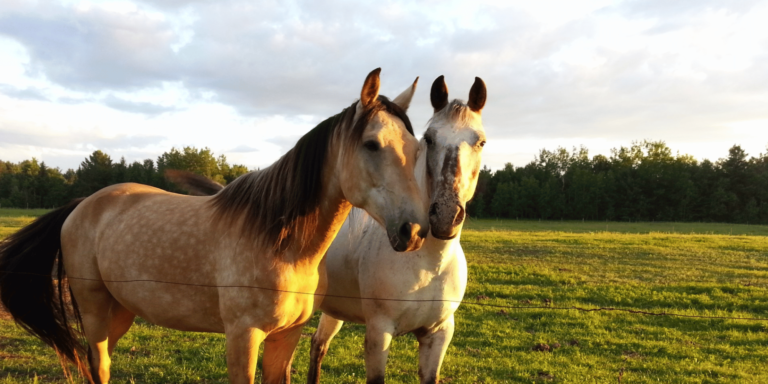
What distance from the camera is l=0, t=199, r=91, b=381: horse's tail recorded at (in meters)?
3.17

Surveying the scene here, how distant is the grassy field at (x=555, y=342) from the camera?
4.68 m

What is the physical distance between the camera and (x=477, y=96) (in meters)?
2.74

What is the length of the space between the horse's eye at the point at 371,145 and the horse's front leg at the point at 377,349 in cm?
121

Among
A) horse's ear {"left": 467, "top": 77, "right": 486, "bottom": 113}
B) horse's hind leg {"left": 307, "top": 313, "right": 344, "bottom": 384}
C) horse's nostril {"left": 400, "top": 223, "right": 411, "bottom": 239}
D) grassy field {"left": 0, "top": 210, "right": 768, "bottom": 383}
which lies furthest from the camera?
grassy field {"left": 0, "top": 210, "right": 768, "bottom": 383}

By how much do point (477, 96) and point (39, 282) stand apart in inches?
135

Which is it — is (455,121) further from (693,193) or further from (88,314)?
Answer: (693,193)

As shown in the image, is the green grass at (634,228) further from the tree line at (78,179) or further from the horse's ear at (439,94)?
the tree line at (78,179)

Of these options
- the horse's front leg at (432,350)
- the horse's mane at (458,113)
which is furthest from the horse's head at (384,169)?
the horse's front leg at (432,350)

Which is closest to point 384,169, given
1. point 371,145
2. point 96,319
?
point 371,145

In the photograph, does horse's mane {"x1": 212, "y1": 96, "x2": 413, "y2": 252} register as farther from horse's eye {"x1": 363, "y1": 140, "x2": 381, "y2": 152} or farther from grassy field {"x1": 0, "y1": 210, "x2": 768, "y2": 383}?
grassy field {"x1": 0, "y1": 210, "x2": 768, "y2": 383}

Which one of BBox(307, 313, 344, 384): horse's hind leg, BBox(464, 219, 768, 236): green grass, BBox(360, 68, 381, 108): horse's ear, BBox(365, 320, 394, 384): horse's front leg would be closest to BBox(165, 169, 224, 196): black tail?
BBox(307, 313, 344, 384): horse's hind leg

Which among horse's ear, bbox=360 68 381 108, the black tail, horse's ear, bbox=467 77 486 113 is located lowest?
the black tail

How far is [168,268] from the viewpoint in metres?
2.49

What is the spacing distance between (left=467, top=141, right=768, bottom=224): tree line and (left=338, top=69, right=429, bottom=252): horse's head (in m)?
44.0
